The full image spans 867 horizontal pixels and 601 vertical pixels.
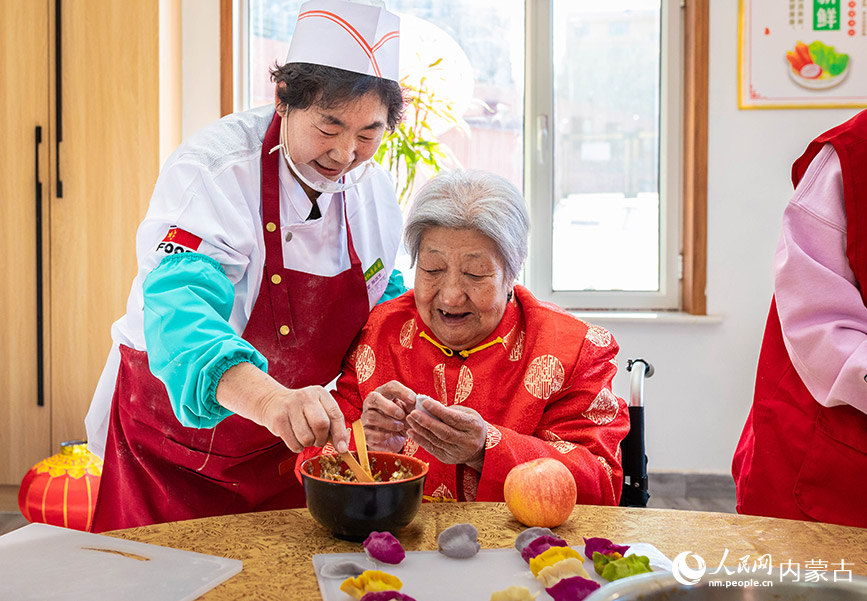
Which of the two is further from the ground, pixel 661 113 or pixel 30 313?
pixel 661 113

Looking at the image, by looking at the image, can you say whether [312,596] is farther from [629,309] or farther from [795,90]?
[795,90]

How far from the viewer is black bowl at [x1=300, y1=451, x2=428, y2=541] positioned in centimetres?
108

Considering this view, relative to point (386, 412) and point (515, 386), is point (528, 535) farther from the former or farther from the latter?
point (515, 386)

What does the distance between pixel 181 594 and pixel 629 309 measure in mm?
3393

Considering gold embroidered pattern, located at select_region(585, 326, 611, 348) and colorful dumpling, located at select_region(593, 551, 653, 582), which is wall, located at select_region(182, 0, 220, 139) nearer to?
gold embroidered pattern, located at select_region(585, 326, 611, 348)

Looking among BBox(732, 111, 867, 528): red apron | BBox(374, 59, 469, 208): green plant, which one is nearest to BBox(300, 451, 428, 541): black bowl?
BBox(732, 111, 867, 528): red apron

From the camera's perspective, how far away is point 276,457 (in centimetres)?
170

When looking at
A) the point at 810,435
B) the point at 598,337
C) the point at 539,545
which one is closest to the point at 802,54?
the point at 598,337

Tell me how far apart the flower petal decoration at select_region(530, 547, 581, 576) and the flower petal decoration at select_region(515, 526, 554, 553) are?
9cm

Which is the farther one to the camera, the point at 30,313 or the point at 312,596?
the point at 30,313

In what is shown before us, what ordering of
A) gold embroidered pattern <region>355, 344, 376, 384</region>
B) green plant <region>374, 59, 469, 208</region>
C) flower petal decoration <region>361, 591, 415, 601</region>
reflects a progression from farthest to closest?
green plant <region>374, 59, 469, 208</region> < gold embroidered pattern <region>355, 344, 376, 384</region> < flower petal decoration <region>361, 591, 415, 601</region>

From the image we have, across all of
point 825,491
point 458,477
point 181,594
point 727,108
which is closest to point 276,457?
point 458,477

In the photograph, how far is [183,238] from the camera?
1379 millimetres

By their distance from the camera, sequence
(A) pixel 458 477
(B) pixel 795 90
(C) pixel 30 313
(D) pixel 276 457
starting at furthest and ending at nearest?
(B) pixel 795 90, (C) pixel 30 313, (D) pixel 276 457, (A) pixel 458 477
